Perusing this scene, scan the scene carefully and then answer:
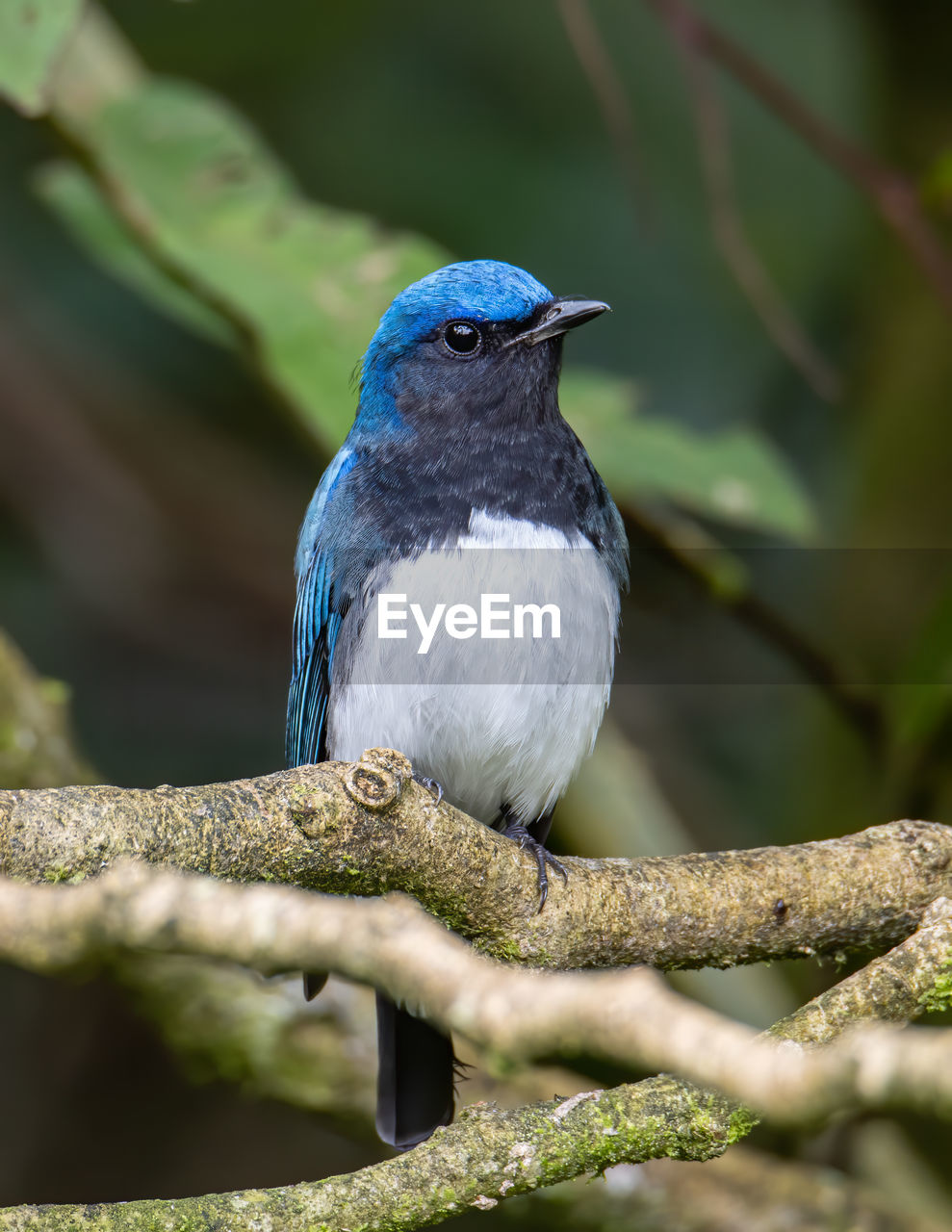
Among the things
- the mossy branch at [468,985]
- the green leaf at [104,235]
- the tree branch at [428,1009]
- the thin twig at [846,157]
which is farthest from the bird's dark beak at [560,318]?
the mossy branch at [468,985]

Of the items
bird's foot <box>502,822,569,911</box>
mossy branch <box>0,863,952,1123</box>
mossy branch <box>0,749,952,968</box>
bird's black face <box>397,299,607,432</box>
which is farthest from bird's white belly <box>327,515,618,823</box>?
mossy branch <box>0,863,952,1123</box>

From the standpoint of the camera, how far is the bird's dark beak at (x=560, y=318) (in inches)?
117

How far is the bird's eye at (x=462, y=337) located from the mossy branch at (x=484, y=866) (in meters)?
1.26

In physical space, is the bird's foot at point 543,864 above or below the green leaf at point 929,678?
below

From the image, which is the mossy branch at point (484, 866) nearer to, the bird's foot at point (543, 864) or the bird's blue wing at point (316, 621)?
the bird's foot at point (543, 864)

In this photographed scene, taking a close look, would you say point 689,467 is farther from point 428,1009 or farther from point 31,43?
point 428,1009

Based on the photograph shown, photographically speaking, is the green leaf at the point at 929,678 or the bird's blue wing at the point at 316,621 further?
the green leaf at the point at 929,678

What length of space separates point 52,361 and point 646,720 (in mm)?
2815

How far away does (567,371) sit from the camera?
4.08 m

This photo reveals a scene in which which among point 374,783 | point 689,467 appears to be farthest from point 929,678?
point 374,783

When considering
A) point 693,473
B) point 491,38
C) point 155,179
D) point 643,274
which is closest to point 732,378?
point 643,274

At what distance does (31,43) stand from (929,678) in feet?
8.16

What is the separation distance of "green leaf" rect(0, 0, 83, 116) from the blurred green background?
129cm

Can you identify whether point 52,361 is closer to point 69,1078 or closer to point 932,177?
point 69,1078
